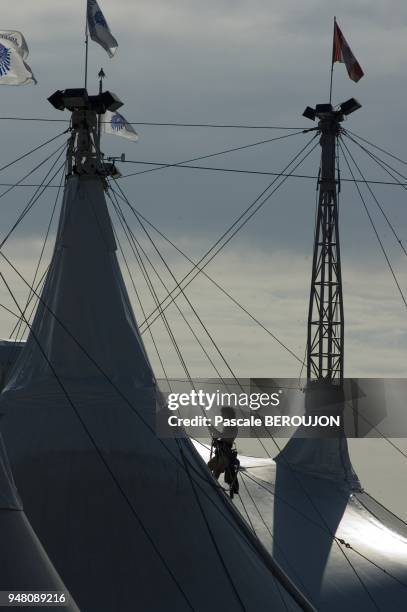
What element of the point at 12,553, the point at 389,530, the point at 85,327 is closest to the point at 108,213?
the point at 85,327

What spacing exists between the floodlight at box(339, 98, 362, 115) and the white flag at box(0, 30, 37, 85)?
1318 cm

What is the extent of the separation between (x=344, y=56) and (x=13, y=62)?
14424 millimetres

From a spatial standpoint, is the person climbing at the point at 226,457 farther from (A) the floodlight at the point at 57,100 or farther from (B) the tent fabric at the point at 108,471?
(A) the floodlight at the point at 57,100

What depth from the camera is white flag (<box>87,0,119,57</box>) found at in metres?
25.5

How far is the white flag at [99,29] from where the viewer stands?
2545cm

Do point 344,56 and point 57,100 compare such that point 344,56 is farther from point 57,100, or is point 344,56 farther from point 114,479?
point 114,479

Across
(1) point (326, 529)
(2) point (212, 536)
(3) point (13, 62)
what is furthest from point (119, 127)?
(2) point (212, 536)

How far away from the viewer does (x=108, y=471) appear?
20594mm

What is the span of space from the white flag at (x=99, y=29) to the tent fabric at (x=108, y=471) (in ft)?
14.5

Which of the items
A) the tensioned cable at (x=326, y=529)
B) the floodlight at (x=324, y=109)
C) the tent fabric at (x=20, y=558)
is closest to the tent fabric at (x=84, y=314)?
the tent fabric at (x=20, y=558)

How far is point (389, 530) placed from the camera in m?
30.1

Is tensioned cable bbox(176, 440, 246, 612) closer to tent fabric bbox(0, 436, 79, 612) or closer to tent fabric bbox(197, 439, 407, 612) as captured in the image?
tent fabric bbox(197, 439, 407, 612)

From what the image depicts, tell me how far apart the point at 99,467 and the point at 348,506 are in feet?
38.3

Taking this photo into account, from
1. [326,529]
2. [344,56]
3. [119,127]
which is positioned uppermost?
[344,56]
